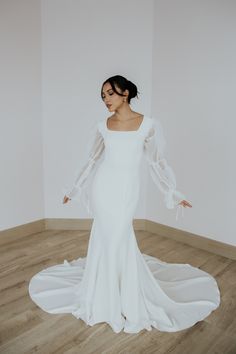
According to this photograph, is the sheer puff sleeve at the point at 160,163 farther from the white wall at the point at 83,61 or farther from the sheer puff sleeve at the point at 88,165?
the white wall at the point at 83,61

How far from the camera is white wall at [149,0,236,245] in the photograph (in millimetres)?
3326

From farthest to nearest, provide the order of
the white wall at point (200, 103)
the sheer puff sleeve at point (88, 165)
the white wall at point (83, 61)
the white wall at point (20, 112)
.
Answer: the white wall at point (83, 61)
the white wall at point (20, 112)
the white wall at point (200, 103)
the sheer puff sleeve at point (88, 165)

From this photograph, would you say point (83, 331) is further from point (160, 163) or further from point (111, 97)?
point (111, 97)

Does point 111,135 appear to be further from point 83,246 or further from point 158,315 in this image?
point 83,246

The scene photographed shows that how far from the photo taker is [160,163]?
8.14 ft

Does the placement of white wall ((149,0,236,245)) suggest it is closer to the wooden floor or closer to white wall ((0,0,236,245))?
white wall ((0,0,236,245))

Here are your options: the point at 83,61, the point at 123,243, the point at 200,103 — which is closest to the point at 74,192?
the point at 123,243

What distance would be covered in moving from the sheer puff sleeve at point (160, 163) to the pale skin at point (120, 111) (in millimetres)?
99

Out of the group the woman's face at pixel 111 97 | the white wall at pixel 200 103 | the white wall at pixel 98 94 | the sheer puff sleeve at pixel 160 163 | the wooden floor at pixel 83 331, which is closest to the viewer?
the wooden floor at pixel 83 331

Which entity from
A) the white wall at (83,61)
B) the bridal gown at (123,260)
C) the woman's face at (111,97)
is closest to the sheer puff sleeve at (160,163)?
the bridal gown at (123,260)

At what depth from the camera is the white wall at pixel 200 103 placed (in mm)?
3326

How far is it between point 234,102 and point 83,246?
7.09 ft

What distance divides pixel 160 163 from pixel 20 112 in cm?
205

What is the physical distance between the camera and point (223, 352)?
6.71 ft
